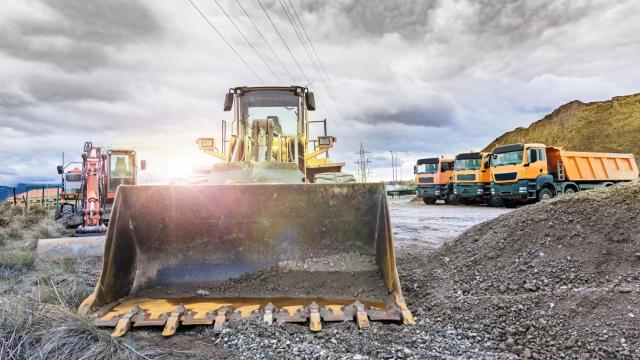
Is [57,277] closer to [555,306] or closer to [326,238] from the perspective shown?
[326,238]

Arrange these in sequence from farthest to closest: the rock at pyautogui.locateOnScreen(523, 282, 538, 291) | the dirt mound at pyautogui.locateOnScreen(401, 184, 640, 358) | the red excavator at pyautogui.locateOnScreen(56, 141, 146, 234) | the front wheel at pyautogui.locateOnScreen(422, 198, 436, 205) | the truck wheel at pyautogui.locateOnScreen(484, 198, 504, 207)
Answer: the front wheel at pyautogui.locateOnScreen(422, 198, 436, 205)
the truck wheel at pyautogui.locateOnScreen(484, 198, 504, 207)
the red excavator at pyautogui.locateOnScreen(56, 141, 146, 234)
the rock at pyautogui.locateOnScreen(523, 282, 538, 291)
the dirt mound at pyautogui.locateOnScreen(401, 184, 640, 358)

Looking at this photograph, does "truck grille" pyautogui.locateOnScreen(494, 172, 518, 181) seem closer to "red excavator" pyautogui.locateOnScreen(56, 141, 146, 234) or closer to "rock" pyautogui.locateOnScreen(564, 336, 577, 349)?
"red excavator" pyautogui.locateOnScreen(56, 141, 146, 234)

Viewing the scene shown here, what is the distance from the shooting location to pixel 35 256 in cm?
657

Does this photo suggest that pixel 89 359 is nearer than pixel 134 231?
Yes

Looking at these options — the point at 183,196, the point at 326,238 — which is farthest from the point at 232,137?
the point at 326,238

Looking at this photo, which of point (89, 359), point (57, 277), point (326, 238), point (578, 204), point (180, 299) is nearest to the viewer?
point (89, 359)

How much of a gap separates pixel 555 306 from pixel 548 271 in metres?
0.86

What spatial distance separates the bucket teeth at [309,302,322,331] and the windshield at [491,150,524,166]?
1674 cm

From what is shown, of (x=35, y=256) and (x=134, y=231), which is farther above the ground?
(x=134, y=231)

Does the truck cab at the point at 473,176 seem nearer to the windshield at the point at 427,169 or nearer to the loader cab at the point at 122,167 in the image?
the windshield at the point at 427,169

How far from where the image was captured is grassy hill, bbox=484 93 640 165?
109 feet

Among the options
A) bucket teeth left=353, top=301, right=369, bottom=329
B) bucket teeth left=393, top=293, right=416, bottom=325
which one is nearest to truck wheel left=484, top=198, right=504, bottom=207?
bucket teeth left=393, top=293, right=416, bottom=325

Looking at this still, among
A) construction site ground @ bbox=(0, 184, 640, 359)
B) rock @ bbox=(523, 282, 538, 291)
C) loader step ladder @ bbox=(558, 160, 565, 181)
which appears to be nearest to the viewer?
construction site ground @ bbox=(0, 184, 640, 359)

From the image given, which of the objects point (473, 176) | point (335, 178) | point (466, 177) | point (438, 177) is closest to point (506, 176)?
point (473, 176)
